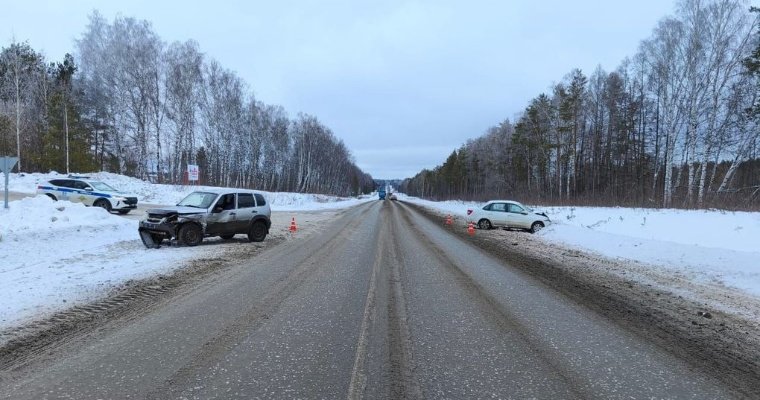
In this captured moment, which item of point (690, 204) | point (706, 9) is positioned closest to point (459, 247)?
point (690, 204)

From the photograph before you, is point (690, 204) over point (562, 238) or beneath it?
over

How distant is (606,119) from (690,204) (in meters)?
36.7

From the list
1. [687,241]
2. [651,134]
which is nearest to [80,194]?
[687,241]

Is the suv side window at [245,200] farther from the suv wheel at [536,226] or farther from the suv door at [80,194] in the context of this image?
the suv wheel at [536,226]

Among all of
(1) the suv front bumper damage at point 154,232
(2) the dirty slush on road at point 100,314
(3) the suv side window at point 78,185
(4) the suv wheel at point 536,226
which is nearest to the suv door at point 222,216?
(1) the suv front bumper damage at point 154,232

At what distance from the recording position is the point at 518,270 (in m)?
10.2

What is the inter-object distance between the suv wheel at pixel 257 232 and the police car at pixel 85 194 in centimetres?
1110

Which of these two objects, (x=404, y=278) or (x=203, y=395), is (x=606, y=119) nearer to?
(x=404, y=278)

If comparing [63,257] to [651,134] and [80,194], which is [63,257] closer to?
[80,194]

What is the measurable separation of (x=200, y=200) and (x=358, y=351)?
11.1 meters

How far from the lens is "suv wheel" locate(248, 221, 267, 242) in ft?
49.9

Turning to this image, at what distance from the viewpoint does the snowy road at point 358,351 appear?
383 centimetres

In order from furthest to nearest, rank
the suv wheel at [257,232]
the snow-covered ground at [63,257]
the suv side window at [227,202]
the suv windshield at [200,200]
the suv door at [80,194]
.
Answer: the suv door at [80,194] < the suv wheel at [257,232] < the suv side window at [227,202] < the suv windshield at [200,200] < the snow-covered ground at [63,257]

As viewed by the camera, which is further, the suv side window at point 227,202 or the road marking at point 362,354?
the suv side window at point 227,202
